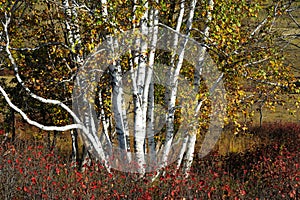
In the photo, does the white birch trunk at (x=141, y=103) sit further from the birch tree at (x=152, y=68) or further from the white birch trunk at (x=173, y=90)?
the white birch trunk at (x=173, y=90)

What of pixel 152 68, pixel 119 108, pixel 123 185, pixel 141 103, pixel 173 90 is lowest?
pixel 123 185

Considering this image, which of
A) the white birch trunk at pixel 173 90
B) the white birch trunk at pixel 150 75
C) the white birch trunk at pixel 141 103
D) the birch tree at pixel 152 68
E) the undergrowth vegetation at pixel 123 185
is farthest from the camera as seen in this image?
the white birch trunk at pixel 173 90

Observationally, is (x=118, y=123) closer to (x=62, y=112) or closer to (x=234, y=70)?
(x=234, y=70)

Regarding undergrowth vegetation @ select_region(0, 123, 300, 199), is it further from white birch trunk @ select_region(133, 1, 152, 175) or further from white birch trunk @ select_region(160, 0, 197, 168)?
white birch trunk @ select_region(160, 0, 197, 168)

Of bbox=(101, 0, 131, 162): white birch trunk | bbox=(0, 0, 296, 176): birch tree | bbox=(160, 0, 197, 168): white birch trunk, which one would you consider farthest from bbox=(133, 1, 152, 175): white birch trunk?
bbox=(160, 0, 197, 168): white birch trunk

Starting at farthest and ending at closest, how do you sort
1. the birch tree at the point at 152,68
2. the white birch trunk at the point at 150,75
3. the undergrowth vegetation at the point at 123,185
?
the white birch trunk at the point at 150,75
the birch tree at the point at 152,68
the undergrowth vegetation at the point at 123,185

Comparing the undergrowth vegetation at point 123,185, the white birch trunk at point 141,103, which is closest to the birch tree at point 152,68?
the white birch trunk at point 141,103

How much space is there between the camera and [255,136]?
18.5 m

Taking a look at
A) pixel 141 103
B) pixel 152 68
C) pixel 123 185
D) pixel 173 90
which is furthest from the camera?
pixel 173 90

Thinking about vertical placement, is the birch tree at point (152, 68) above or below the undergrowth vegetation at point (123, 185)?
above

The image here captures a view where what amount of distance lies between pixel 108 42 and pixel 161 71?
2.36 metres

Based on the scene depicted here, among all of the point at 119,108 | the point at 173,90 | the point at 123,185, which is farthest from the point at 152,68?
the point at 123,185

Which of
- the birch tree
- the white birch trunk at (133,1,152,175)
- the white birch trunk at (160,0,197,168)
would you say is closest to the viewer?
the birch tree

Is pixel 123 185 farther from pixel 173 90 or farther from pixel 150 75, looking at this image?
pixel 173 90
